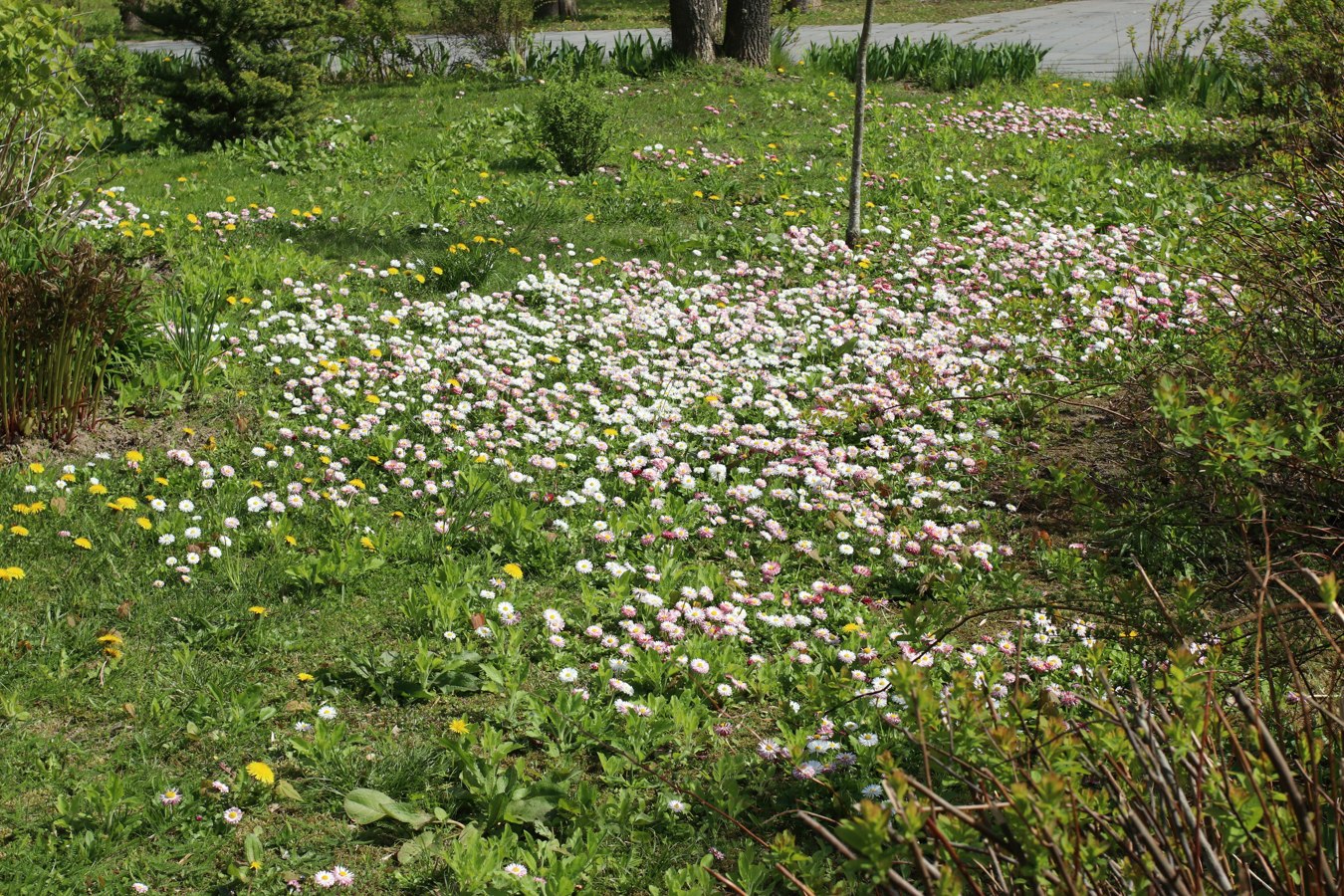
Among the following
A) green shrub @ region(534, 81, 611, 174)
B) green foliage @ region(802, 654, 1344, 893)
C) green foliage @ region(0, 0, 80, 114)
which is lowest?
green foliage @ region(802, 654, 1344, 893)

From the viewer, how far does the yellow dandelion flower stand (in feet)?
10.5

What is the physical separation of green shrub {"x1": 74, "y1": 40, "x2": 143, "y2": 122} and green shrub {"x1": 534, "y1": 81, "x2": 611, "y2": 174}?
15.3 feet

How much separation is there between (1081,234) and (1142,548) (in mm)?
4595

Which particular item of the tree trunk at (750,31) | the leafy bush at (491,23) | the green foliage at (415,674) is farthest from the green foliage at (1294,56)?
the leafy bush at (491,23)

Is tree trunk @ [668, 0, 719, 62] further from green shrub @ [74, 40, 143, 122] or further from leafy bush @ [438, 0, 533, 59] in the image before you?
green shrub @ [74, 40, 143, 122]

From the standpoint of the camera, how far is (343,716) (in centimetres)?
363

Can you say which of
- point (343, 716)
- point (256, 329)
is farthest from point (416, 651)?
point (256, 329)

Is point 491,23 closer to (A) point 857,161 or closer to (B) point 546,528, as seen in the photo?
(A) point 857,161

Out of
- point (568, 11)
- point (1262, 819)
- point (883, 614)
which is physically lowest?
point (883, 614)

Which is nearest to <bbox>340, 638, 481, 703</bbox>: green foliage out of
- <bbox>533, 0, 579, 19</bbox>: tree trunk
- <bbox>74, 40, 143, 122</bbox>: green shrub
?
<bbox>74, 40, 143, 122</bbox>: green shrub

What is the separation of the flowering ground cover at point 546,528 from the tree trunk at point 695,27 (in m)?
4.64

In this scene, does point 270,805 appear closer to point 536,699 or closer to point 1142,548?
point 536,699

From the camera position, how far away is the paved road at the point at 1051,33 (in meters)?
17.4

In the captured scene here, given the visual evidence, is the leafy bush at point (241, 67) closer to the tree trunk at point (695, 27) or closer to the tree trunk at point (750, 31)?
the tree trunk at point (695, 27)
